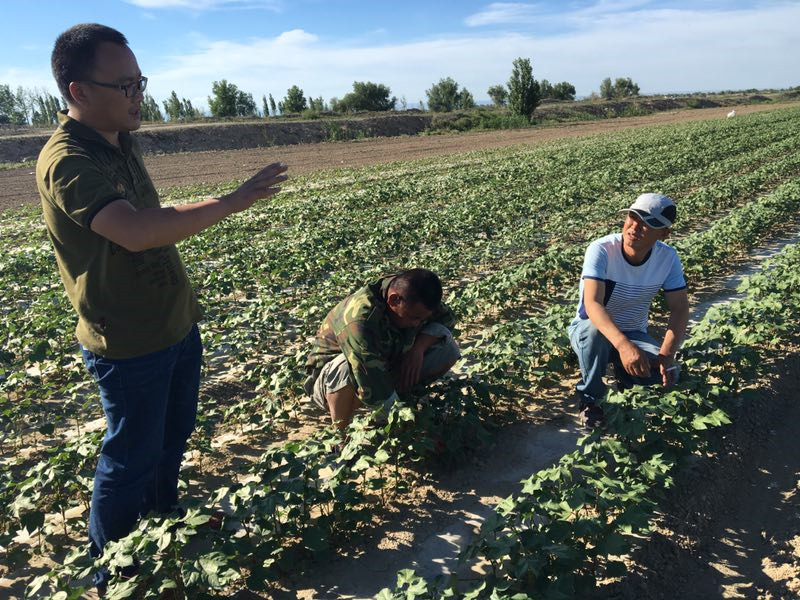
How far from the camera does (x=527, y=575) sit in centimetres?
239

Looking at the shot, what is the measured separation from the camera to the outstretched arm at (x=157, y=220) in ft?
6.26

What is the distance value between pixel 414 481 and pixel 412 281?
1155mm

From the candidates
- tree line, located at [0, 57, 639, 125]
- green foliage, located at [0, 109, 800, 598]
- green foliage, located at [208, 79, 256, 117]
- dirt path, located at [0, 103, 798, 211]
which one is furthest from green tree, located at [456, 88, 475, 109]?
green foliage, located at [0, 109, 800, 598]

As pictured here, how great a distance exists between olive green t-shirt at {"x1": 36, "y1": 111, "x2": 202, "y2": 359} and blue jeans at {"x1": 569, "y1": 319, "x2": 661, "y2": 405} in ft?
8.00

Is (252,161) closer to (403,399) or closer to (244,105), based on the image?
(403,399)

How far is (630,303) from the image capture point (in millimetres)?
3750

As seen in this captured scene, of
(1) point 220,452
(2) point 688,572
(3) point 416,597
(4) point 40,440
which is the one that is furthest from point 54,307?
(2) point 688,572

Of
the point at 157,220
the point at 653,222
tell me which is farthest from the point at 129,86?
the point at 653,222

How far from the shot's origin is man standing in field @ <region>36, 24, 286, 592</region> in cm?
196

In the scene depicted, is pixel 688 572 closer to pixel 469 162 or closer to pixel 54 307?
pixel 54 307

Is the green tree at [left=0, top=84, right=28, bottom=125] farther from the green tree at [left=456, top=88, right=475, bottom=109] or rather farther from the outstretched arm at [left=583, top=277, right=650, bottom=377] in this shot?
the outstretched arm at [left=583, top=277, right=650, bottom=377]

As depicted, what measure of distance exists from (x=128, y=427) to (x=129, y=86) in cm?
127

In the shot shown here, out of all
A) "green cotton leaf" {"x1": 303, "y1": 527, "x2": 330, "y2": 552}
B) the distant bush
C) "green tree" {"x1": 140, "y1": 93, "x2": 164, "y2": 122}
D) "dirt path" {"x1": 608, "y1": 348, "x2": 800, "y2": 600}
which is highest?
"green tree" {"x1": 140, "y1": 93, "x2": 164, "y2": 122}

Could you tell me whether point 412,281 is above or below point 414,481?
above
